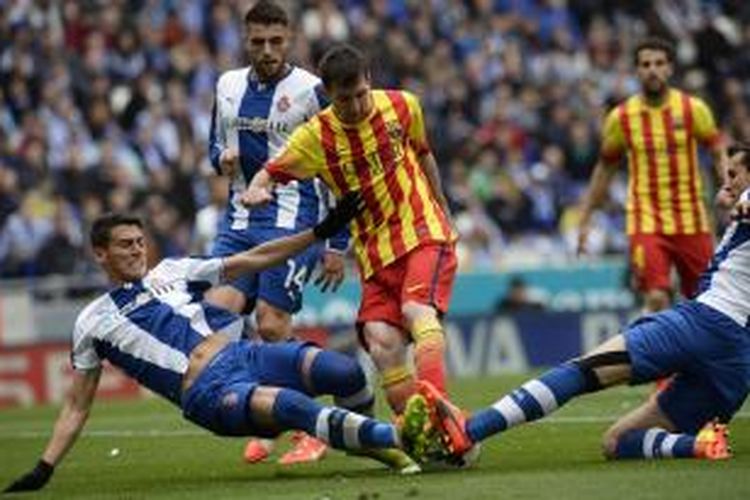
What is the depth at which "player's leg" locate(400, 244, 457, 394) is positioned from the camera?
11.1 metres

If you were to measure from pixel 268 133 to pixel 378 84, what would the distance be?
14.1 metres

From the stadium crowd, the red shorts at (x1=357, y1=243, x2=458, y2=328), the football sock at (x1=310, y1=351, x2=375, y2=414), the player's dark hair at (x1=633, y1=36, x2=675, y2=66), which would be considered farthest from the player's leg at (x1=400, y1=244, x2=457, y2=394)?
the stadium crowd

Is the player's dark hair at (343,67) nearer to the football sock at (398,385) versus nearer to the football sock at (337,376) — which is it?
the football sock at (337,376)

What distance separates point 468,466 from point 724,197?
1.85 meters

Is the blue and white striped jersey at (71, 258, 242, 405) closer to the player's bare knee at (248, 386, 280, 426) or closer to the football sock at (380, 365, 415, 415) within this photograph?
the player's bare knee at (248, 386, 280, 426)

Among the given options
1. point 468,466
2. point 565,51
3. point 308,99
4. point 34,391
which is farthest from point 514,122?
point 468,466

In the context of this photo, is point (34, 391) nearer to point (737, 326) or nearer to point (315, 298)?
point (315, 298)

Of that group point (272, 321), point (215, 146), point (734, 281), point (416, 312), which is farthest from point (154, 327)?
point (734, 281)

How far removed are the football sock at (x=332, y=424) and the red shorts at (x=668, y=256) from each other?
5370 millimetres

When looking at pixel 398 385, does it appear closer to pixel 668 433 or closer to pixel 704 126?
pixel 668 433

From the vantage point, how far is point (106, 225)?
1123 cm

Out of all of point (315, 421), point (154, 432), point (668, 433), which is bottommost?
point (154, 432)

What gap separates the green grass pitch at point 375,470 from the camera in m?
9.94

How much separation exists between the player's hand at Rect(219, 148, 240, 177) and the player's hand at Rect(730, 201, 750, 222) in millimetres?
3296
